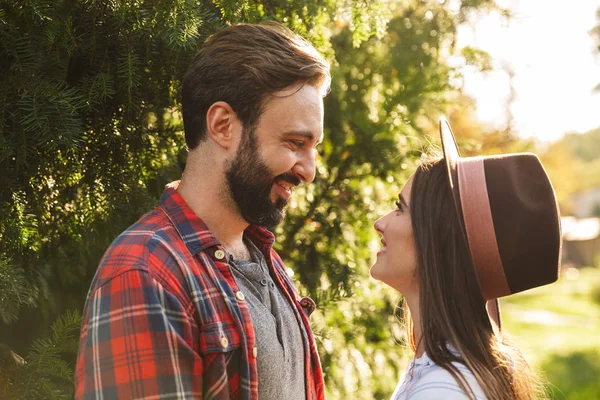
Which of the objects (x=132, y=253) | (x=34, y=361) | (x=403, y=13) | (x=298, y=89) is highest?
(x=403, y=13)

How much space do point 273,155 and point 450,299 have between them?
673 mm

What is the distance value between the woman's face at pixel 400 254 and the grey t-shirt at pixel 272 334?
1.06 ft

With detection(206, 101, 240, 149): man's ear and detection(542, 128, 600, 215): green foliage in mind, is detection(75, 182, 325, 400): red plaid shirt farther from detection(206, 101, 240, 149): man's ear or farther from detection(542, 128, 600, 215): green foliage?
detection(542, 128, 600, 215): green foliage

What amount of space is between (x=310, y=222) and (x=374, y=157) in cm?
40

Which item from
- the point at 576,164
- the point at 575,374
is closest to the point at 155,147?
the point at 575,374


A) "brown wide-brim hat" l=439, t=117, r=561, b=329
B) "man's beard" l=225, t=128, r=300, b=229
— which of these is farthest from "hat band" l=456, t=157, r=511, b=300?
"man's beard" l=225, t=128, r=300, b=229

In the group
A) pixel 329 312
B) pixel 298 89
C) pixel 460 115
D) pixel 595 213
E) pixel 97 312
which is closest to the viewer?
pixel 97 312

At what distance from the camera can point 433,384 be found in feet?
6.40

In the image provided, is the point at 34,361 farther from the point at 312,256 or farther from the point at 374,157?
the point at 374,157

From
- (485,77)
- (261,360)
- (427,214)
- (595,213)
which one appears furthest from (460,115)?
(595,213)

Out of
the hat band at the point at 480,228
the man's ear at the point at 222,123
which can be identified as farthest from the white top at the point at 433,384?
the man's ear at the point at 222,123

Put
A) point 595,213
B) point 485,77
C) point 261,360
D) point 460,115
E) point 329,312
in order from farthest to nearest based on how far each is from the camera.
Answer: point 595,213 → point 460,115 → point 485,77 → point 329,312 → point 261,360

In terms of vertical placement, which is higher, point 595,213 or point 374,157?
point 374,157

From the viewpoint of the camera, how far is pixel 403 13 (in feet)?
11.7
